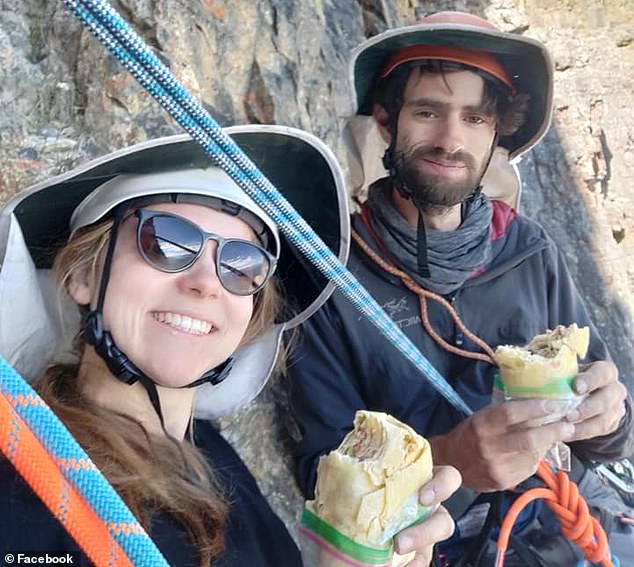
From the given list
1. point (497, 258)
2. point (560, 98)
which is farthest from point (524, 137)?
point (560, 98)

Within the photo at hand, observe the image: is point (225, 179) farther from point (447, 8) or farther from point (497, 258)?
point (447, 8)

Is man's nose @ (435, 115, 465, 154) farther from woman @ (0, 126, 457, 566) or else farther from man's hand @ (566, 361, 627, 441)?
man's hand @ (566, 361, 627, 441)

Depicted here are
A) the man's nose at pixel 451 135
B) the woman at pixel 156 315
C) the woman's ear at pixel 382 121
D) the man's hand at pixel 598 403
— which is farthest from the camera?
the woman's ear at pixel 382 121

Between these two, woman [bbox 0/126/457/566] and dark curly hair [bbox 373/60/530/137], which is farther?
dark curly hair [bbox 373/60/530/137]

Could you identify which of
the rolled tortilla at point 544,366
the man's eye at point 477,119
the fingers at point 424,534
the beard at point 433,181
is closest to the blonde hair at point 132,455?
the fingers at point 424,534

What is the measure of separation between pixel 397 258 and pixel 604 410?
34.5 inches

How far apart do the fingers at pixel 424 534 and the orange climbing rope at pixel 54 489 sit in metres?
0.59

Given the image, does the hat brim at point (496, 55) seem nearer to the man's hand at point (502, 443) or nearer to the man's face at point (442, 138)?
the man's face at point (442, 138)

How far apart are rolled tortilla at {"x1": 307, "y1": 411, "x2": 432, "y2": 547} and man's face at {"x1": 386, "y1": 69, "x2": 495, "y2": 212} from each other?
125 centimetres

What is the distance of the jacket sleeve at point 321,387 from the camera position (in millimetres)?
2209

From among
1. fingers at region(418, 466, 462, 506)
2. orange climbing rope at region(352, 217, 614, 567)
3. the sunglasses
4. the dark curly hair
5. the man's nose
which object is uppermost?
the dark curly hair

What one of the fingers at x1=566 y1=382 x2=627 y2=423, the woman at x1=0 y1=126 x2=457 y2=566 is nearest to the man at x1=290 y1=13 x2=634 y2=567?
the fingers at x1=566 y1=382 x2=627 y2=423

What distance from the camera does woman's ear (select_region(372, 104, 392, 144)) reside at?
2.63 meters

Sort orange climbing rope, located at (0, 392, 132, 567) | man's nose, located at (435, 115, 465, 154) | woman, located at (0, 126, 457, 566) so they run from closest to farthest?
orange climbing rope, located at (0, 392, 132, 567) < woman, located at (0, 126, 457, 566) < man's nose, located at (435, 115, 465, 154)
